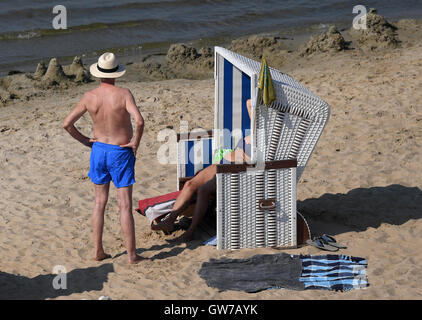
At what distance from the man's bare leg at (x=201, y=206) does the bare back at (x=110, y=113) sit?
873mm

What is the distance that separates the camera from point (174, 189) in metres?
7.42

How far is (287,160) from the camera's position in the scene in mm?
5746

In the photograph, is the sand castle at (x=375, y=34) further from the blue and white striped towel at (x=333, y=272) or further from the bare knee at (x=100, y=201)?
the bare knee at (x=100, y=201)

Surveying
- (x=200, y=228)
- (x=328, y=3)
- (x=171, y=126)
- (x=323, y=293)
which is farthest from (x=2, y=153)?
(x=328, y=3)

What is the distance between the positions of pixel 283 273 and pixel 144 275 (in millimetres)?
1108

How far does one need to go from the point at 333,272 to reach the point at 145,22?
1189 cm

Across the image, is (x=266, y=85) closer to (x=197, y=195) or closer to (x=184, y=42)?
(x=197, y=195)

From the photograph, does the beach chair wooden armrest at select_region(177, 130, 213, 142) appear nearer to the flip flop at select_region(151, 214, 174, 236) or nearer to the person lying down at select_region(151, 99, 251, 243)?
the person lying down at select_region(151, 99, 251, 243)

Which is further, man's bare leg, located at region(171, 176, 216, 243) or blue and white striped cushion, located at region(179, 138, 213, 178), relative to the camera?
blue and white striped cushion, located at region(179, 138, 213, 178)

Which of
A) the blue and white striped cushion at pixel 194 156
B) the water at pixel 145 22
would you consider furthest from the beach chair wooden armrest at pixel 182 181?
the water at pixel 145 22

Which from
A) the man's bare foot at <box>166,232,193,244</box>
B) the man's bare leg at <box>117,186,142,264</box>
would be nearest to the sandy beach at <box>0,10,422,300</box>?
the man's bare foot at <box>166,232,193,244</box>

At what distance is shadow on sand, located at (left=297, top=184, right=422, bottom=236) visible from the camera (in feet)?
21.1

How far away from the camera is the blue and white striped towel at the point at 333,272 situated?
5.35 meters

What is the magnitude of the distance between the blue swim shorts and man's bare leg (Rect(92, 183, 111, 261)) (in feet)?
0.42
